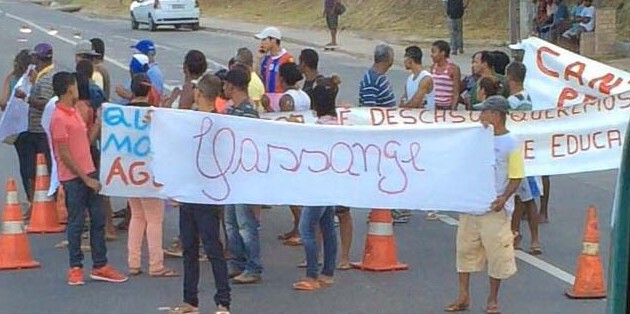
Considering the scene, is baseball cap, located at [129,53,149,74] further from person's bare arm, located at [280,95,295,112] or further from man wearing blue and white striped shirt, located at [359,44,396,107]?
man wearing blue and white striped shirt, located at [359,44,396,107]

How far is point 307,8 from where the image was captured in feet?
152

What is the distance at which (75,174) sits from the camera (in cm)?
876

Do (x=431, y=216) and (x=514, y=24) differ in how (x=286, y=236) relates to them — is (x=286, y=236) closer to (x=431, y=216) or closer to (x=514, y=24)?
(x=431, y=216)

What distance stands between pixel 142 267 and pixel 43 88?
2.21 metres

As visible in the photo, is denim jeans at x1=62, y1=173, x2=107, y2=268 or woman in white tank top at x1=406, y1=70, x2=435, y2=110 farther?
woman in white tank top at x1=406, y1=70, x2=435, y2=110

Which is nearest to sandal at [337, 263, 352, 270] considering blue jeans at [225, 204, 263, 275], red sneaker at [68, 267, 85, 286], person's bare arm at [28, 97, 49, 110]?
blue jeans at [225, 204, 263, 275]

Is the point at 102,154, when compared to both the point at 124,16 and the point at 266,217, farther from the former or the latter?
the point at 124,16

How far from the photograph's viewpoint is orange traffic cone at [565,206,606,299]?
848 cm

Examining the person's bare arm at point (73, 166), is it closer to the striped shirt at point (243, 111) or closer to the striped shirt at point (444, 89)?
the striped shirt at point (243, 111)

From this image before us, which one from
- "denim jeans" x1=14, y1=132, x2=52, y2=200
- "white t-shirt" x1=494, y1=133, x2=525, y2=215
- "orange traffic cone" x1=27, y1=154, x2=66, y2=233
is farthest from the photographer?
"denim jeans" x1=14, y1=132, x2=52, y2=200

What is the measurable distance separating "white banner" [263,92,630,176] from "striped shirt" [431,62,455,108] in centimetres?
177

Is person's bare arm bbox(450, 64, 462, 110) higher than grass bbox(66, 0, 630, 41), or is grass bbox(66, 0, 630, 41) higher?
grass bbox(66, 0, 630, 41)

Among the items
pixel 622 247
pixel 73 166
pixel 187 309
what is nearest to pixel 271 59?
pixel 73 166

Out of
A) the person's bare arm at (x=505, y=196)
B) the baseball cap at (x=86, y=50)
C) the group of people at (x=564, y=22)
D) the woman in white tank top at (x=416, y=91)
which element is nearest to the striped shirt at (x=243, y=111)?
the person's bare arm at (x=505, y=196)
